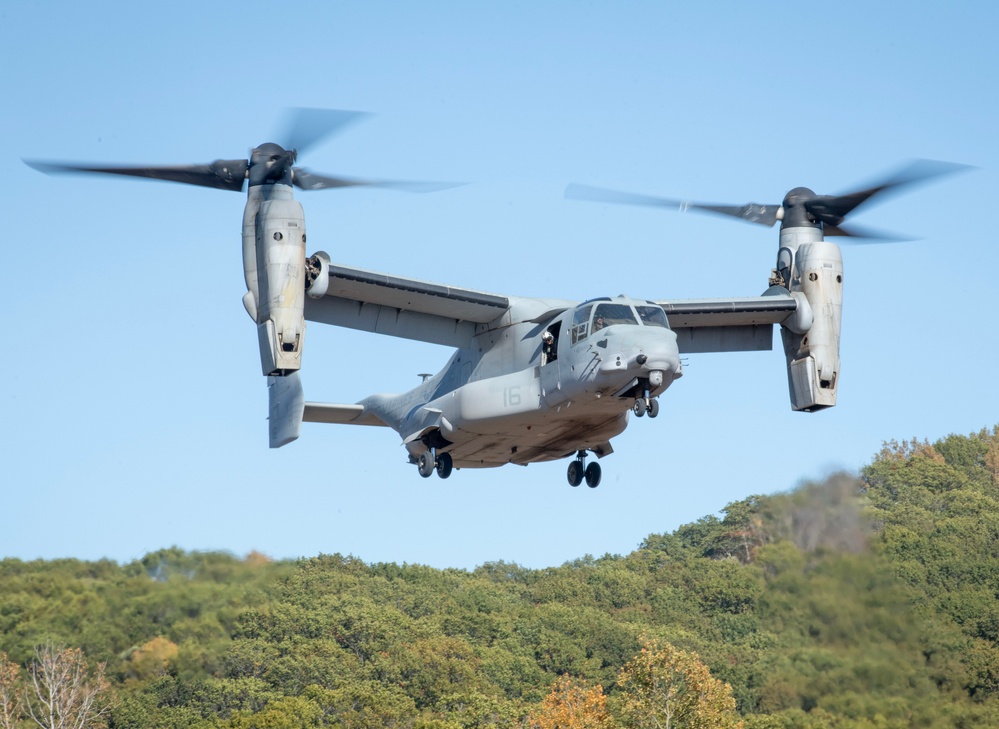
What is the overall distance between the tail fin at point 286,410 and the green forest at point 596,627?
819 centimetres

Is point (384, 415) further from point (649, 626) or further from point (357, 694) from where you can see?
point (649, 626)

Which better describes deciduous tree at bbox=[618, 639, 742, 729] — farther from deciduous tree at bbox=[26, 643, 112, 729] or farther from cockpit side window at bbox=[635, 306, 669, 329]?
cockpit side window at bbox=[635, 306, 669, 329]

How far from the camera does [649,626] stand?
206ft

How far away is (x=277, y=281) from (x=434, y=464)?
17.0 feet

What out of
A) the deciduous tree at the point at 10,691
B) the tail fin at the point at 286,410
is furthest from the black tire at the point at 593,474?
the deciduous tree at the point at 10,691

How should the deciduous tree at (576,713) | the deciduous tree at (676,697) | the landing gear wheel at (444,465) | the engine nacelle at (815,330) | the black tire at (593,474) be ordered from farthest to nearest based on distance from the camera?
the deciduous tree at (576,713) → the deciduous tree at (676,697) → the engine nacelle at (815,330) → the landing gear wheel at (444,465) → the black tire at (593,474)

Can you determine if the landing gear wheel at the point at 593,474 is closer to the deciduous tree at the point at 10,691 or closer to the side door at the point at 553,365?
the side door at the point at 553,365

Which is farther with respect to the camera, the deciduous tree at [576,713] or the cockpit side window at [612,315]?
the deciduous tree at [576,713]

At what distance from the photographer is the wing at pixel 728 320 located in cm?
2641

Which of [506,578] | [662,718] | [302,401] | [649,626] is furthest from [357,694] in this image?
[302,401]

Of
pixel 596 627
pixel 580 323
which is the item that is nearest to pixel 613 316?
pixel 580 323

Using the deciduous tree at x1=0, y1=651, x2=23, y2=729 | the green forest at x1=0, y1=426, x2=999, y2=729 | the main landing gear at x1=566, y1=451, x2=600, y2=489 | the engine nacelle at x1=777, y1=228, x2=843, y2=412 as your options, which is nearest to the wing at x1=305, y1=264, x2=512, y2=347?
the main landing gear at x1=566, y1=451, x2=600, y2=489

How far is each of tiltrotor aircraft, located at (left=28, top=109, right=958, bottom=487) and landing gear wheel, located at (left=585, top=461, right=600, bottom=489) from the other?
26mm

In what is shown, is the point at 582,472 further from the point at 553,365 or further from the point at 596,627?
the point at 596,627
